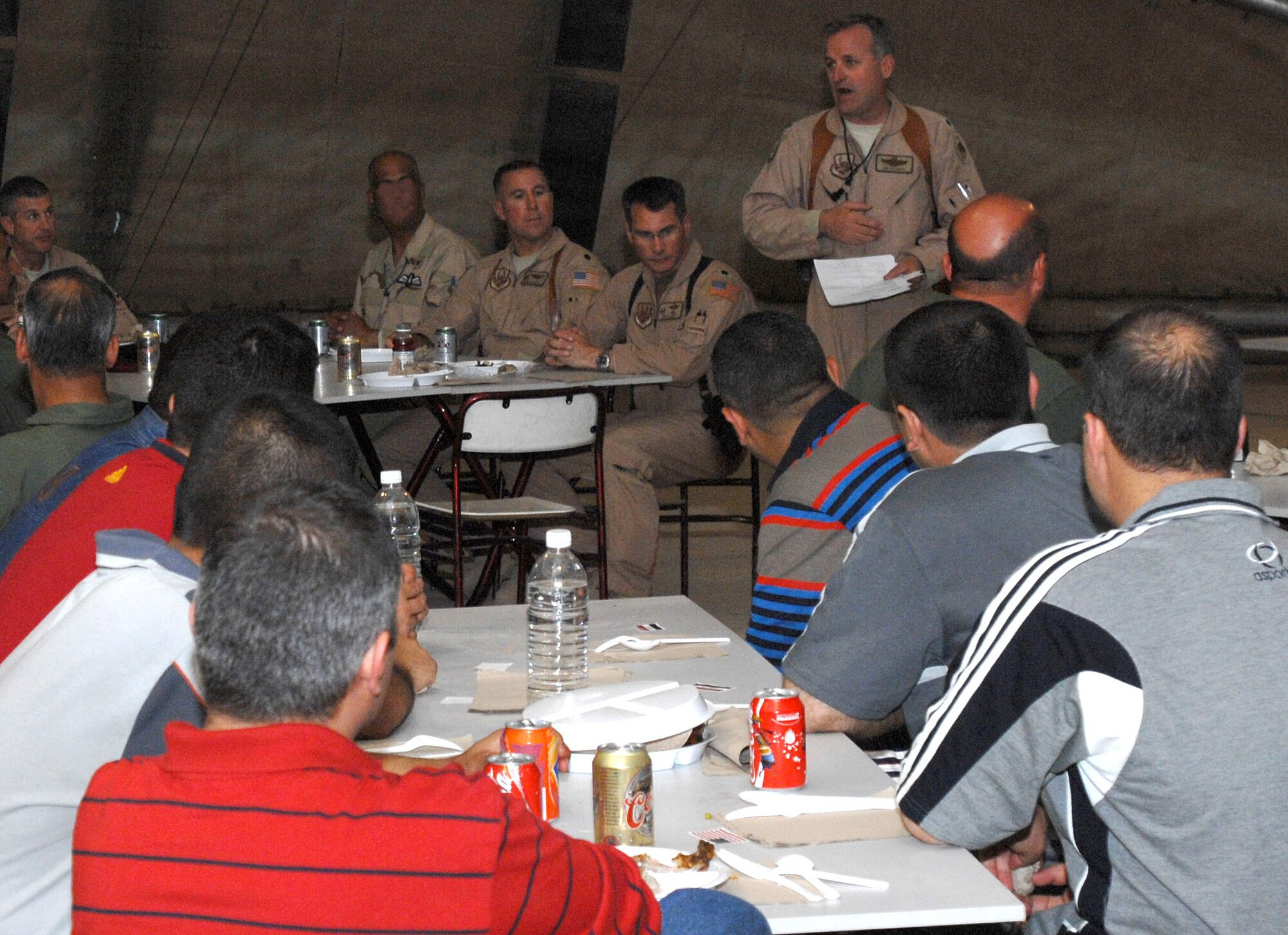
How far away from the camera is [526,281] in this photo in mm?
5980

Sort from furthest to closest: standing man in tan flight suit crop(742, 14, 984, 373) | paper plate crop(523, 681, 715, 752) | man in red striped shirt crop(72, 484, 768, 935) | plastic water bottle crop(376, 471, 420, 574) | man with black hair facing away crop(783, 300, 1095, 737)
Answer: standing man in tan flight suit crop(742, 14, 984, 373) → plastic water bottle crop(376, 471, 420, 574) → man with black hair facing away crop(783, 300, 1095, 737) → paper plate crop(523, 681, 715, 752) → man in red striped shirt crop(72, 484, 768, 935)

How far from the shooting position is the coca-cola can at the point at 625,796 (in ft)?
4.91

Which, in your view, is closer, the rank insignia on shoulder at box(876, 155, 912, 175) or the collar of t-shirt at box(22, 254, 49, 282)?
the rank insignia on shoulder at box(876, 155, 912, 175)

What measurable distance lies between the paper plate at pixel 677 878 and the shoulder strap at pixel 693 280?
3.90m

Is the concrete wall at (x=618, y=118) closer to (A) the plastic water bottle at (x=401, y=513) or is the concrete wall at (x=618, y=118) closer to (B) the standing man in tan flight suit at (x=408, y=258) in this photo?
(B) the standing man in tan flight suit at (x=408, y=258)

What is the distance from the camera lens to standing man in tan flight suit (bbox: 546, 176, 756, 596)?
4926mm

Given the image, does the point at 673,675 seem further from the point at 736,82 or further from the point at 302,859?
the point at 736,82

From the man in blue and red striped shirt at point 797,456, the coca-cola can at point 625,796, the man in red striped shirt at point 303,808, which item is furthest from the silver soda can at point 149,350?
the man in red striped shirt at point 303,808

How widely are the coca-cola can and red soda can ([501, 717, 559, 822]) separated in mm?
106

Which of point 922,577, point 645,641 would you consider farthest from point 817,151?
point 922,577

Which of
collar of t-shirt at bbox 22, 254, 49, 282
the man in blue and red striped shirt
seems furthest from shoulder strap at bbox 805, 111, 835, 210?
collar of t-shirt at bbox 22, 254, 49, 282

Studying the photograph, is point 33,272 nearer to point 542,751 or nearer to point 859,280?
point 859,280

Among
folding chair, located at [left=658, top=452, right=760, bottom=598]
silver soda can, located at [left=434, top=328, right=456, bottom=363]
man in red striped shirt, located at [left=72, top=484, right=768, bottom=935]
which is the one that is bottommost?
folding chair, located at [left=658, top=452, right=760, bottom=598]

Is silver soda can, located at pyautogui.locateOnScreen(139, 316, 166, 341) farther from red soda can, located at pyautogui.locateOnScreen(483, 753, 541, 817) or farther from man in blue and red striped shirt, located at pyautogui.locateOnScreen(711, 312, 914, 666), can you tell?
red soda can, located at pyautogui.locateOnScreen(483, 753, 541, 817)
